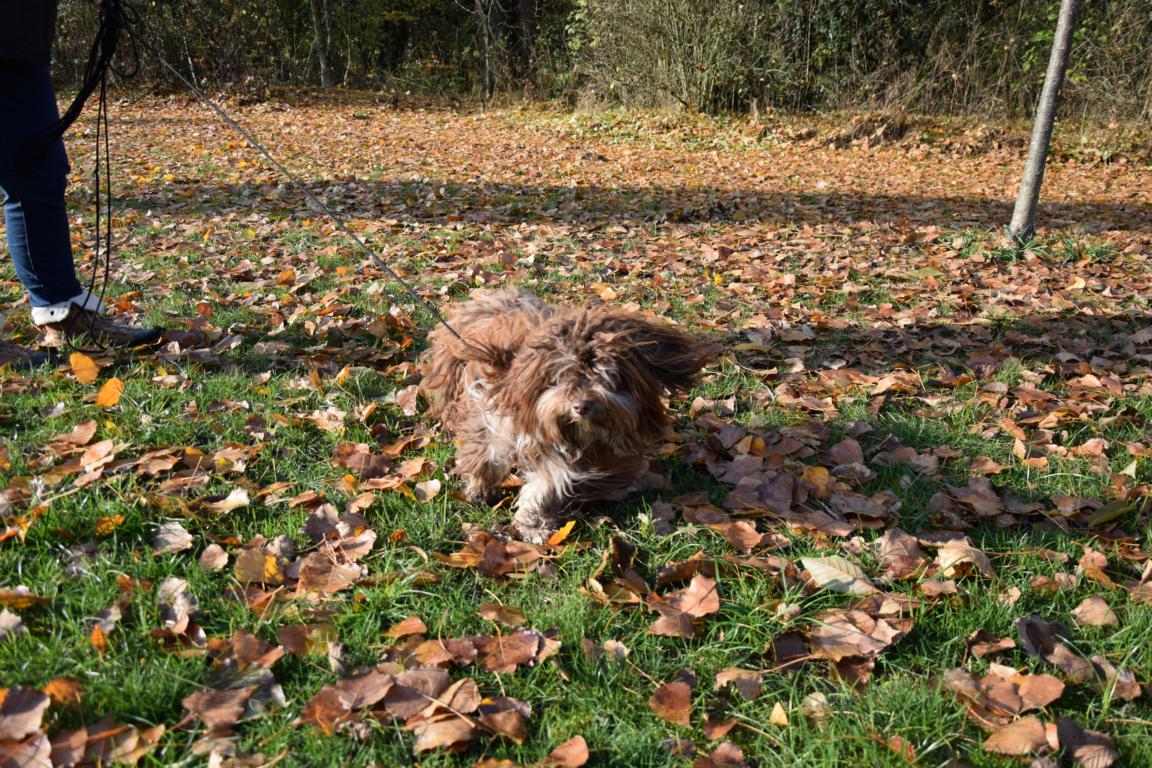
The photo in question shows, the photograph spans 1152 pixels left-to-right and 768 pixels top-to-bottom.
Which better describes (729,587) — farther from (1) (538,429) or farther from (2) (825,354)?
(2) (825,354)

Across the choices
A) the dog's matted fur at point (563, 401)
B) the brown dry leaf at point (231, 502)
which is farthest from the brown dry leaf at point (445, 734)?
the brown dry leaf at point (231, 502)

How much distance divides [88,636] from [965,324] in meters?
5.34

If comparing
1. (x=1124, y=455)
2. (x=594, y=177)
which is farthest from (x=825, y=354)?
(x=594, y=177)

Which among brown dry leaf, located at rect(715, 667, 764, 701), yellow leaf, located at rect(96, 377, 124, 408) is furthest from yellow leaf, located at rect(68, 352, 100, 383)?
brown dry leaf, located at rect(715, 667, 764, 701)

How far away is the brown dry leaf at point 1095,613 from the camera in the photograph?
8.07ft

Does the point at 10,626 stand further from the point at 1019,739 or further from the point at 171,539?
the point at 1019,739

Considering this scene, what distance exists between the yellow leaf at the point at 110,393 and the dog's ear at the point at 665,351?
2514 mm

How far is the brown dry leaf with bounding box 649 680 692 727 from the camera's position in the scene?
2129mm

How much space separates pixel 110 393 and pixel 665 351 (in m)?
2.72

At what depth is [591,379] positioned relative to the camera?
2.77 meters

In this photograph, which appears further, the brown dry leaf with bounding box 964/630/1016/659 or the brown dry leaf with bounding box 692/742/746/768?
the brown dry leaf with bounding box 964/630/1016/659

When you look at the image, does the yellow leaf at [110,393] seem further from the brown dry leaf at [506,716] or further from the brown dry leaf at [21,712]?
the brown dry leaf at [506,716]

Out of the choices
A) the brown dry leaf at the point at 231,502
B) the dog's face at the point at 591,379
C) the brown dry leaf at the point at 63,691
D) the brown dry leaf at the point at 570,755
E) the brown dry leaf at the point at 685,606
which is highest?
the dog's face at the point at 591,379

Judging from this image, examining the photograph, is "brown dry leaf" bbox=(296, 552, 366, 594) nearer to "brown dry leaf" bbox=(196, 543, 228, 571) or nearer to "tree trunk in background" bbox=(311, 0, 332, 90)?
"brown dry leaf" bbox=(196, 543, 228, 571)
